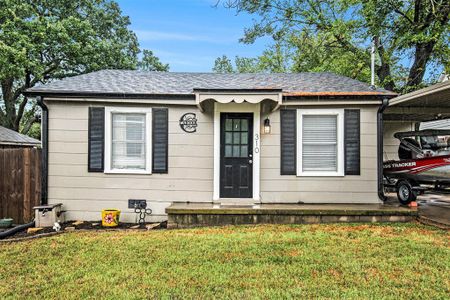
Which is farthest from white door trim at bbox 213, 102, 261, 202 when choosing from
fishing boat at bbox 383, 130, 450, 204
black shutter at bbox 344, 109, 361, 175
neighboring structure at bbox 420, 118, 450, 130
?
neighboring structure at bbox 420, 118, 450, 130

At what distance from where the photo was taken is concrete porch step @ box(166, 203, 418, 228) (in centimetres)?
566

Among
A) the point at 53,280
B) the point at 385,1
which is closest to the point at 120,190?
the point at 53,280

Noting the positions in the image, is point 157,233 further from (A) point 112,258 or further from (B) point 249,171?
(B) point 249,171

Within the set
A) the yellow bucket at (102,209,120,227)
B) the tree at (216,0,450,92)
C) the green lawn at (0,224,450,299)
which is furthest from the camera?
the tree at (216,0,450,92)

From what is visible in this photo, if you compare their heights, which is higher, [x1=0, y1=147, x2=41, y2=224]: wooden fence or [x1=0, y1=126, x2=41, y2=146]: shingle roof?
[x1=0, y1=126, x2=41, y2=146]: shingle roof

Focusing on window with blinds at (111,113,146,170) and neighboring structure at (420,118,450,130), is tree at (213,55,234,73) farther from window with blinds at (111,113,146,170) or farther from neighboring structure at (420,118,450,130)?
window with blinds at (111,113,146,170)

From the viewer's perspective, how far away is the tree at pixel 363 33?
1085 centimetres

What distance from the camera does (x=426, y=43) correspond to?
37.4ft

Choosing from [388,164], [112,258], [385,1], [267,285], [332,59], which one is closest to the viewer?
[267,285]

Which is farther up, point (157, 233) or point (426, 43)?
point (426, 43)

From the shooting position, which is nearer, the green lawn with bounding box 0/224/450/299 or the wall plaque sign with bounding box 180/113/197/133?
the green lawn with bounding box 0/224/450/299

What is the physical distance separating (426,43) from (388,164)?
6.93 metres

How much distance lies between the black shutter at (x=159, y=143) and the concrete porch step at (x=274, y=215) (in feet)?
3.36

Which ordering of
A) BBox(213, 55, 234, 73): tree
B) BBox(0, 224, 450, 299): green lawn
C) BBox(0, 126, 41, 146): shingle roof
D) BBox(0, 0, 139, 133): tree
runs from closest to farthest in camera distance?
BBox(0, 224, 450, 299): green lawn < BBox(0, 126, 41, 146): shingle roof < BBox(0, 0, 139, 133): tree < BBox(213, 55, 234, 73): tree
